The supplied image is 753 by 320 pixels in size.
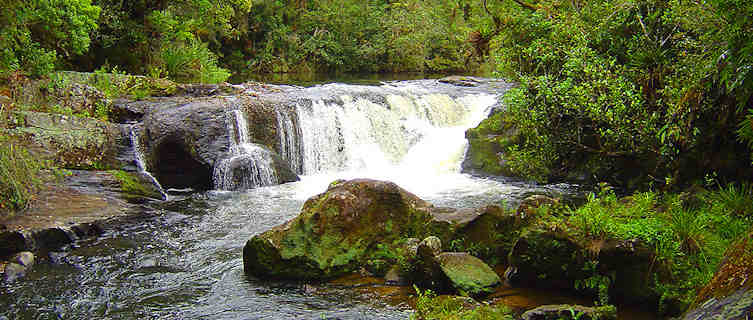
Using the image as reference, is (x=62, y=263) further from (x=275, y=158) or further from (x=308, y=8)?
(x=308, y=8)

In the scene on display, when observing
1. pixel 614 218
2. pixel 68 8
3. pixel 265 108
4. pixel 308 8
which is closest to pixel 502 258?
pixel 614 218

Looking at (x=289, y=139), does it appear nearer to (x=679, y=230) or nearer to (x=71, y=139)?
(x=71, y=139)

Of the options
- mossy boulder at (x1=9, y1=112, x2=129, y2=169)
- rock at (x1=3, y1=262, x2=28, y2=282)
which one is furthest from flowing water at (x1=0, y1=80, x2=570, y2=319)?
mossy boulder at (x1=9, y1=112, x2=129, y2=169)

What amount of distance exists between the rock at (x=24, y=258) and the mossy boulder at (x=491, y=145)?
869 cm

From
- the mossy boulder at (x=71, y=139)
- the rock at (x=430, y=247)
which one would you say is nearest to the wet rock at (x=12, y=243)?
the mossy boulder at (x=71, y=139)

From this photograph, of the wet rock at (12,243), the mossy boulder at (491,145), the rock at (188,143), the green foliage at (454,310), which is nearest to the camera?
the green foliage at (454,310)

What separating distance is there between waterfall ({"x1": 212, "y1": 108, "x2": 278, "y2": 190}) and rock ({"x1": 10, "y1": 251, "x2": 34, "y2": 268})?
467cm

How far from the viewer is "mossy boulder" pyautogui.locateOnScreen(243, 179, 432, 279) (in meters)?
6.17

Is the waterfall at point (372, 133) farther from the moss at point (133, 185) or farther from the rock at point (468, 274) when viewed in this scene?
the rock at point (468, 274)

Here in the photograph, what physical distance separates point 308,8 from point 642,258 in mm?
31826

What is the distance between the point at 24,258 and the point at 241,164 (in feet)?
16.6

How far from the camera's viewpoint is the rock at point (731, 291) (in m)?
2.51

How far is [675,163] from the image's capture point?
7.73m

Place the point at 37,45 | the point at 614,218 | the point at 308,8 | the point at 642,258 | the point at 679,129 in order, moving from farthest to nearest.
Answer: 1. the point at 308,8
2. the point at 37,45
3. the point at 679,129
4. the point at 614,218
5. the point at 642,258
